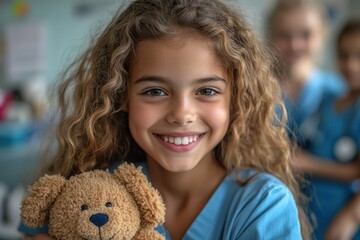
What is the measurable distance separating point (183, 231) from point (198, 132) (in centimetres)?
19

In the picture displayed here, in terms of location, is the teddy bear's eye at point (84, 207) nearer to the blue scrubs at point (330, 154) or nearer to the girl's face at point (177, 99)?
the girl's face at point (177, 99)

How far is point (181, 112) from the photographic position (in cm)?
79

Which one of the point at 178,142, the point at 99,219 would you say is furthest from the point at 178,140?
the point at 99,219

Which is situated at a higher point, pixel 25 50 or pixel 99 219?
pixel 25 50

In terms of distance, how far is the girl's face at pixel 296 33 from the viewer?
5.15 feet

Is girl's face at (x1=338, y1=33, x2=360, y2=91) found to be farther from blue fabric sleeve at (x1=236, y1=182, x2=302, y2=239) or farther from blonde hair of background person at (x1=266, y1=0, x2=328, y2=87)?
blue fabric sleeve at (x1=236, y1=182, x2=302, y2=239)

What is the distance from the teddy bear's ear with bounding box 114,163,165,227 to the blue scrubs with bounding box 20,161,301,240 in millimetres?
112

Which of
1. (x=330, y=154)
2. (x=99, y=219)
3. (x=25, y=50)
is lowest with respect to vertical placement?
(x=99, y=219)

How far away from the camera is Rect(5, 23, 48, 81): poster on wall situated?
2.09 meters

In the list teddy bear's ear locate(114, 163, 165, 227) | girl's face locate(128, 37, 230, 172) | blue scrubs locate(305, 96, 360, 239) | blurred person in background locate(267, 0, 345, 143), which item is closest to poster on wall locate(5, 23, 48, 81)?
blurred person in background locate(267, 0, 345, 143)

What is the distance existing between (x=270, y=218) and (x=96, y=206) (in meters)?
0.29

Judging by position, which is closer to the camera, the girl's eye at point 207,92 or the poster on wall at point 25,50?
the girl's eye at point 207,92

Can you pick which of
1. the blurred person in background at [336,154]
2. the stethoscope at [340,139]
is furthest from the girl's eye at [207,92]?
the stethoscope at [340,139]

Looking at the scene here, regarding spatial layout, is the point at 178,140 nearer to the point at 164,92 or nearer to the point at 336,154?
the point at 164,92
